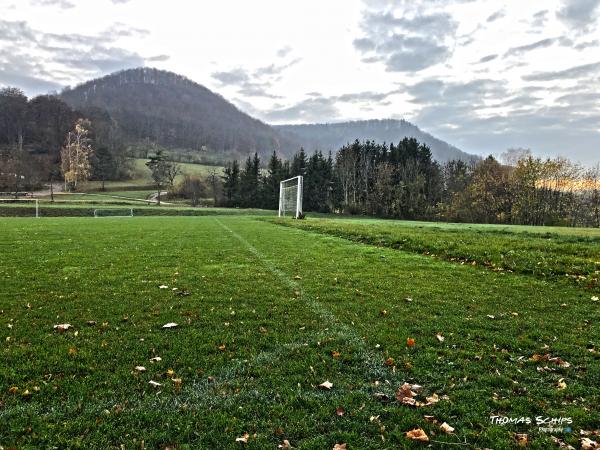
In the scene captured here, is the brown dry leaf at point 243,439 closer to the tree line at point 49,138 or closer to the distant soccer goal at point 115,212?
the distant soccer goal at point 115,212

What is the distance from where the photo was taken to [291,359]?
14.9 feet

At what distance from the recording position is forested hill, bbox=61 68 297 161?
159 m

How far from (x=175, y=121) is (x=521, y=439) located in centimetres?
17961

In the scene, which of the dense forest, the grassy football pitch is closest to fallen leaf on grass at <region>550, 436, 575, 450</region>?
the grassy football pitch

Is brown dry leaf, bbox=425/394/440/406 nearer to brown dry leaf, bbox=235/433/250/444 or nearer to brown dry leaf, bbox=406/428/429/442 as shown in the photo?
brown dry leaf, bbox=406/428/429/442

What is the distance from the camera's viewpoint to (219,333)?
17.6ft

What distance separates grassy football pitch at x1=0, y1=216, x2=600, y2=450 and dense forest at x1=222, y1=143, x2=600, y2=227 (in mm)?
57790

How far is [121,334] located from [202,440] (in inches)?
107

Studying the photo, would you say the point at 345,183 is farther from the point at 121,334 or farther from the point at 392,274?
the point at 121,334

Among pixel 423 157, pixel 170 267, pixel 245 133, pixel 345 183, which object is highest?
pixel 245 133

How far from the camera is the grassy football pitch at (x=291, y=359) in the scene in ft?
10.5

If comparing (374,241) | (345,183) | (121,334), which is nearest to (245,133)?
(345,183)

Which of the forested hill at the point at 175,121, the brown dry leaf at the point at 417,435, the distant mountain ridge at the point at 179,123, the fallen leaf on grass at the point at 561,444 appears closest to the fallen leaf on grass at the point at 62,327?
the brown dry leaf at the point at 417,435

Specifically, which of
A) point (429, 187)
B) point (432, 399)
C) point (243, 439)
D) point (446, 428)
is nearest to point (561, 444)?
point (446, 428)
